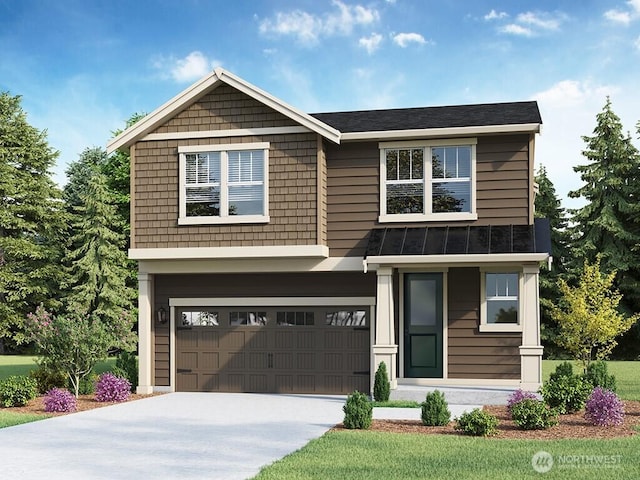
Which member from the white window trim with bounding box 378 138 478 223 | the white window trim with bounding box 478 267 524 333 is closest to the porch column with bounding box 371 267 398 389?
the white window trim with bounding box 378 138 478 223

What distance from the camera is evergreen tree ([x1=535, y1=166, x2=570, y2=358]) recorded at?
3667cm

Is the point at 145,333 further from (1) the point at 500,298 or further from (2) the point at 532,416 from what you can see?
(2) the point at 532,416

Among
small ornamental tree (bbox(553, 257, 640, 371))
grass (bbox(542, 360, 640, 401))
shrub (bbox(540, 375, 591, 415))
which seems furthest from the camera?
small ornamental tree (bbox(553, 257, 640, 371))

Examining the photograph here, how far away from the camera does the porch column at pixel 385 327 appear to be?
17078 millimetres

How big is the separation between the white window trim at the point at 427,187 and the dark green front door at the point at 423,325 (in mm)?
1297

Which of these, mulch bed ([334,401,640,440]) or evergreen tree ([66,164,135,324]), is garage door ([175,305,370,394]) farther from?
evergreen tree ([66,164,135,324])

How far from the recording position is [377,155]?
18609 mm

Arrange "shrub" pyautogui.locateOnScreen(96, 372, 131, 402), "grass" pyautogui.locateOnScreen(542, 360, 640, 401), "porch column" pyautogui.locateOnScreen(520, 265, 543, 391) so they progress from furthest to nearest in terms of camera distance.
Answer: "grass" pyautogui.locateOnScreen(542, 360, 640, 401) → "shrub" pyautogui.locateOnScreen(96, 372, 131, 402) → "porch column" pyautogui.locateOnScreen(520, 265, 543, 391)

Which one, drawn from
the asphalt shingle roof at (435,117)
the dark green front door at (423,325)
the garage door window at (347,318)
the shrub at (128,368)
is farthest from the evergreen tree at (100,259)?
the dark green front door at (423,325)

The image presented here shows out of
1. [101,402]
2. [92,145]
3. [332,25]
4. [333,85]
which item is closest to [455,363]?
[101,402]

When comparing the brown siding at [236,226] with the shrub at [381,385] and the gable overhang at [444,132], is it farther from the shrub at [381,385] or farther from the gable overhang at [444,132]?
the shrub at [381,385]

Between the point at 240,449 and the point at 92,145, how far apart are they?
34658mm

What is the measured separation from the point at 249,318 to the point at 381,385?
4040 millimetres

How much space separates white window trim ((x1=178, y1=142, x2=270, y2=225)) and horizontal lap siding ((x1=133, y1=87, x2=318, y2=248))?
0.34ft
